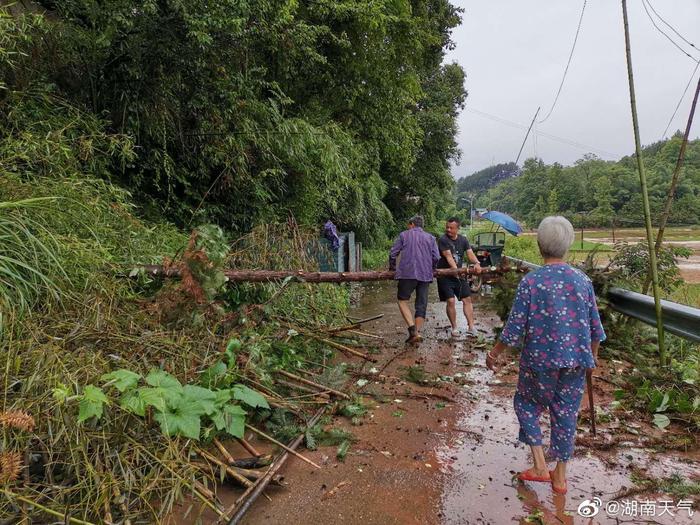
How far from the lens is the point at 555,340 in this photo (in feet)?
8.83

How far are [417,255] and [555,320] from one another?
3.63m

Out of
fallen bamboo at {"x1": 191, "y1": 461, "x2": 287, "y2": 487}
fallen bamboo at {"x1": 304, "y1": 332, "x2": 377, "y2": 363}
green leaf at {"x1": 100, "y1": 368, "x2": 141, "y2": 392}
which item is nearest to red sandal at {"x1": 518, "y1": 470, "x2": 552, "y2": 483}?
fallen bamboo at {"x1": 191, "y1": 461, "x2": 287, "y2": 487}

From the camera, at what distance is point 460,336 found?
6.69 metres

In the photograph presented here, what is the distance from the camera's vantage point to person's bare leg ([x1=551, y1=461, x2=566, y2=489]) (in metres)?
2.67

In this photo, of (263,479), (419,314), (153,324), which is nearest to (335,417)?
(263,479)

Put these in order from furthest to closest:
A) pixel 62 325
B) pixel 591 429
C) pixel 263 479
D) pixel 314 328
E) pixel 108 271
A: 1. pixel 314 328
2. pixel 108 271
3. pixel 591 429
4. pixel 62 325
5. pixel 263 479

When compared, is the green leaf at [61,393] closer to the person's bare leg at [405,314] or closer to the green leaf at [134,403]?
the green leaf at [134,403]

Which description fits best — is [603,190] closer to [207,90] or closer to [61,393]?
[207,90]

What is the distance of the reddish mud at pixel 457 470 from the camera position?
2463 millimetres

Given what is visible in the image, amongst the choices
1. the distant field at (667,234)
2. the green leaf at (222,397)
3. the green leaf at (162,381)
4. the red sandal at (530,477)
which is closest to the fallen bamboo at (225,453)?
the green leaf at (222,397)

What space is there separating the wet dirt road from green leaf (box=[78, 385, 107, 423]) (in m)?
1.02

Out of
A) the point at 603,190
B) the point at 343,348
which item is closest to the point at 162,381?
the point at 343,348

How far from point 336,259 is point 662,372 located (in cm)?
826

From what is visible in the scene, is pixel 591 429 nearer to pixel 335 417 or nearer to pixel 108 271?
pixel 335 417
